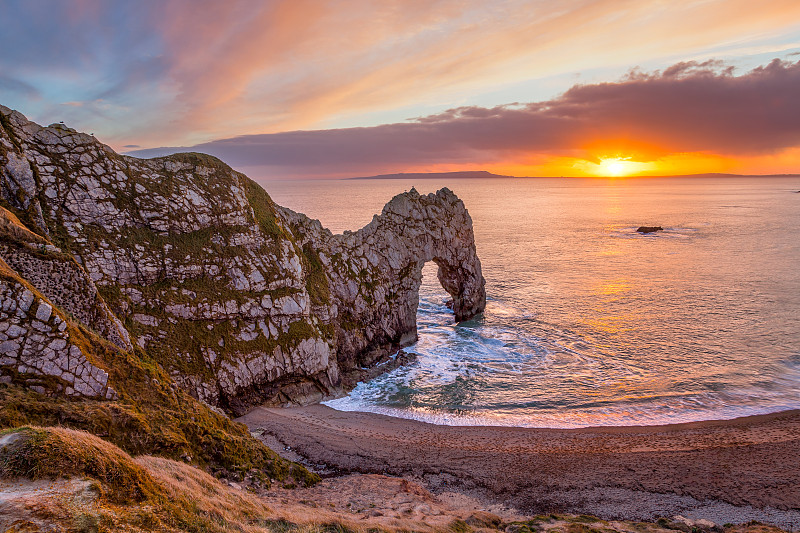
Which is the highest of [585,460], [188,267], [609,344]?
[188,267]

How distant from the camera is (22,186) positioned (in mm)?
23547

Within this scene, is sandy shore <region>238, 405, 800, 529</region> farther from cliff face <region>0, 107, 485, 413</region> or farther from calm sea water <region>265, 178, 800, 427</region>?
cliff face <region>0, 107, 485, 413</region>

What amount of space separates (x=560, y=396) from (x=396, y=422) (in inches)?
506

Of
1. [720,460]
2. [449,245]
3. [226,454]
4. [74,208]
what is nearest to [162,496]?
[226,454]

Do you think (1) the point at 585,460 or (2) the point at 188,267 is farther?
(2) the point at 188,267

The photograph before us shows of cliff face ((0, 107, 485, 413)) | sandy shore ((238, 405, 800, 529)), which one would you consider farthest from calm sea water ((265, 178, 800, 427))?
cliff face ((0, 107, 485, 413))

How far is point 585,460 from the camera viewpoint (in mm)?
23609

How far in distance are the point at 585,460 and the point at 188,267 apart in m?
27.2

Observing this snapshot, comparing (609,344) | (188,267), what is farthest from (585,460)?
(188,267)

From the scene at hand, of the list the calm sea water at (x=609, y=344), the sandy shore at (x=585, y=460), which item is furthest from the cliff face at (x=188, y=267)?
the calm sea water at (x=609, y=344)

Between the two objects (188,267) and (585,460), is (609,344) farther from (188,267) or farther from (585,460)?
(188,267)

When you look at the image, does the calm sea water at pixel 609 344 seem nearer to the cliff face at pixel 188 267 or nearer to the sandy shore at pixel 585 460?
the sandy shore at pixel 585 460

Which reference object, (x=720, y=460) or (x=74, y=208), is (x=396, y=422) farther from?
(x=74, y=208)

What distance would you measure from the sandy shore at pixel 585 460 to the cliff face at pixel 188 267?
4494 millimetres
